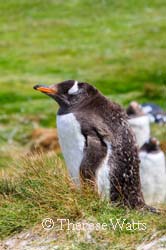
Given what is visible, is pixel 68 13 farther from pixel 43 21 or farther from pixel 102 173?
pixel 102 173

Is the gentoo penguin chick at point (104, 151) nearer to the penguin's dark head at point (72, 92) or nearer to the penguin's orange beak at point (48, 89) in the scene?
the penguin's dark head at point (72, 92)

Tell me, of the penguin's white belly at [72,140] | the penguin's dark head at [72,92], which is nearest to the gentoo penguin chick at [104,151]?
the penguin's white belly at [72,140]

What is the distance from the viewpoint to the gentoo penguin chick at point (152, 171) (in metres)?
16.0

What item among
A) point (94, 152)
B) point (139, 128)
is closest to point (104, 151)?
point (94, 152)

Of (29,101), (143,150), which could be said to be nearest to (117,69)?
(29,101)

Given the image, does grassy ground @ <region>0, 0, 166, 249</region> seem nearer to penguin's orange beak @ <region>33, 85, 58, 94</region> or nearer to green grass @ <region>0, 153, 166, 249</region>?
green grass @ <region>0, 153, 166, 249</region>

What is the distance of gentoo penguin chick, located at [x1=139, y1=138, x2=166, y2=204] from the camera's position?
16031 millimetres

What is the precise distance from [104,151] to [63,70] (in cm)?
3688

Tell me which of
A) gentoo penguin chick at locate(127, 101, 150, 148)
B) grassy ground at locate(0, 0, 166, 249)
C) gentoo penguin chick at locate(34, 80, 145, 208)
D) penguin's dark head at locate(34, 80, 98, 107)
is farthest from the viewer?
gentoo penguin chick at locate(127, 101, 150, 148)

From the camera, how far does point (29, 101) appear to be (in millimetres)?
38250

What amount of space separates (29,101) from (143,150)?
2217 cm

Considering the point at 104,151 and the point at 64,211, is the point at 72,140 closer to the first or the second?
the point at 104,151

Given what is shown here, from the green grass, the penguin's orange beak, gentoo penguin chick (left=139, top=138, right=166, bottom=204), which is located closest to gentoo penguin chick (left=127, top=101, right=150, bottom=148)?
gentoo penguin chick (left=139, top=138, right=166, bottom=204)

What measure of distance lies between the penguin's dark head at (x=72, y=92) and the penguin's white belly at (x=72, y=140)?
26 centimetres
